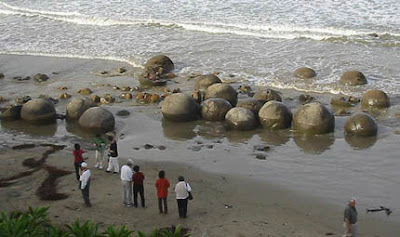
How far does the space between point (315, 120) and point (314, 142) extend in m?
0.88

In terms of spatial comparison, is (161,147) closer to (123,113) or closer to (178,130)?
(178,130)

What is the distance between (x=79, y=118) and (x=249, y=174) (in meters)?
7.61

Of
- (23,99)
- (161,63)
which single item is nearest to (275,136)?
(161,63)

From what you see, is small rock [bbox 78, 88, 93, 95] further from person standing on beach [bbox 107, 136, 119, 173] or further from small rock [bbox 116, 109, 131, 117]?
person standing on beach [bbox 107, 136, 119, 173]

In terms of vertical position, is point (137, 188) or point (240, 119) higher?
point (240, 119)

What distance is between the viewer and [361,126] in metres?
20.7

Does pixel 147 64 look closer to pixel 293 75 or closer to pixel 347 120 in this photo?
pixel 293 75

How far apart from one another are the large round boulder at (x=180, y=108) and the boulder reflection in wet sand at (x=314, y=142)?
12.9ft

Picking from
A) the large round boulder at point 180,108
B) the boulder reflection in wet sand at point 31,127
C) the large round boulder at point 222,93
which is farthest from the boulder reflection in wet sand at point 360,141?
the boulder reflection in wet sand at point 31,127

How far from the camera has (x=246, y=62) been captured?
99.0 feet

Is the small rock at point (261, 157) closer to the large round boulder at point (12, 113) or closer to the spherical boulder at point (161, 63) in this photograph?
the large round boulder at point (12, 113)

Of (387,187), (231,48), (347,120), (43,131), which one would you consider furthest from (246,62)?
(387,187)

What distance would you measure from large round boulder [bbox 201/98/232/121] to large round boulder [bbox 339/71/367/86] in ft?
21.8

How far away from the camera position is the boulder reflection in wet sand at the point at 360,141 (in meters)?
20.1
